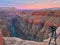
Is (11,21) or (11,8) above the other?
(11,8)

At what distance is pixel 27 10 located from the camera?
3.36 m

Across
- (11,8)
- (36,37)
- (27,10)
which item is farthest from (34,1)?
(36,37)

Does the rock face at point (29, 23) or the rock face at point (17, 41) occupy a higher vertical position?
the rock face at point (29, 23)

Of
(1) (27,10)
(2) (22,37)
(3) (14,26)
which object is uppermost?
(1) (27,10)

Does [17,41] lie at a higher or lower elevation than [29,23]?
lower

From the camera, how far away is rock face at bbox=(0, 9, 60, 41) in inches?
129

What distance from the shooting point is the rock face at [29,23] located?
329 centimetres

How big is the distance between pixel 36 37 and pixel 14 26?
1.52 ft

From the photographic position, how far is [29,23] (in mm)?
3344

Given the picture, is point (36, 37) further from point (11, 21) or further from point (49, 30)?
point (11, 21)

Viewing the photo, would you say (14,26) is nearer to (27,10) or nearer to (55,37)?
(27,10)

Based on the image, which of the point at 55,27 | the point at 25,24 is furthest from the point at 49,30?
the point at 25,24

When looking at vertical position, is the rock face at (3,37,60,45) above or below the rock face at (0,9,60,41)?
below

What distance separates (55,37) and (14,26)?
793 mm
